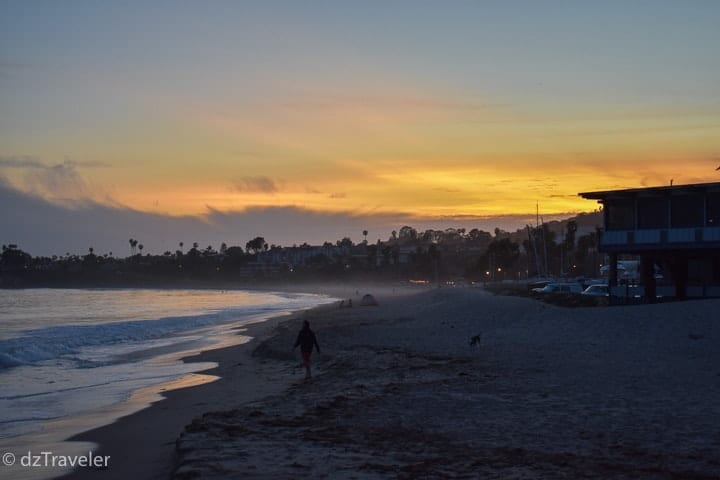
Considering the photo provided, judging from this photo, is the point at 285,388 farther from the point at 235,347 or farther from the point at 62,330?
the point at 62,330

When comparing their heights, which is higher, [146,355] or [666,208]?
[666,208]

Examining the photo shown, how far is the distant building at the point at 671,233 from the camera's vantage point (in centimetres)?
3078

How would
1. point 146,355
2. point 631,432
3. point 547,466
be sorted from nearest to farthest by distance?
1. point 547,466
2. point 631,432
3. point 146,355

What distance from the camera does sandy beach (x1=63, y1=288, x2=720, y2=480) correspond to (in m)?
8.77

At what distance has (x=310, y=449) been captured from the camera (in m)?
9.65

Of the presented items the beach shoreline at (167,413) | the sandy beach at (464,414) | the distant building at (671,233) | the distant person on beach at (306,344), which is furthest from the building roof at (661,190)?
the distant person on beach at (306,344)

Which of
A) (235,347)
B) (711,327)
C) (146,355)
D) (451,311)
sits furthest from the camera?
(451,311)

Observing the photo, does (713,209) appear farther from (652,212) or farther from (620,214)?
(620,214)

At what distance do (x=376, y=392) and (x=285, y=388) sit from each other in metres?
3.32

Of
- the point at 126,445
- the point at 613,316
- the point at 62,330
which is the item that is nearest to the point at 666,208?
the point at 613,316

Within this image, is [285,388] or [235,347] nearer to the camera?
[285,388]

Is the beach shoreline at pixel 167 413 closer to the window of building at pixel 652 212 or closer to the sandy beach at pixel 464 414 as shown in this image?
the sandy beach at pixel 464 414

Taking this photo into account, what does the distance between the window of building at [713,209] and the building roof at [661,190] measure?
0.30 metres

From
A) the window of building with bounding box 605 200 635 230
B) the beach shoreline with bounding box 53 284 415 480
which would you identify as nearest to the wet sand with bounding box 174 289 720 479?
the beach shoreline with bounding box 53 284 415 480
